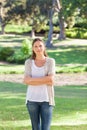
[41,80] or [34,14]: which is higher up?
[41,80]

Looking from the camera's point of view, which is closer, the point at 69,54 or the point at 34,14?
the point at 69,54

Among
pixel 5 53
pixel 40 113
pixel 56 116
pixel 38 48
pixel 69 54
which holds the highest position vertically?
pixel 38 48

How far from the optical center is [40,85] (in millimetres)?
5434

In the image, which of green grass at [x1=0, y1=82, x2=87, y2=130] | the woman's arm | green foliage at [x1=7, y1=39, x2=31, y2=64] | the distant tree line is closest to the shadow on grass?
green foliage at [x1=7, y1=39, x2=31, y2=64]

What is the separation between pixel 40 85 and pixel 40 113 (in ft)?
1.33

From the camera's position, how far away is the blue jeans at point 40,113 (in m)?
5.44

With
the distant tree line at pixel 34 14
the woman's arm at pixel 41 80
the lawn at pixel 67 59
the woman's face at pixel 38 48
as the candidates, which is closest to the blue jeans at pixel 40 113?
the woman's arm at pixel 41 80

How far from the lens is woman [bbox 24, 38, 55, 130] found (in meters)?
5.42

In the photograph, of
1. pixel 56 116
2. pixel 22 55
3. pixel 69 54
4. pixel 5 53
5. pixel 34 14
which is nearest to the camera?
pixel 56 116

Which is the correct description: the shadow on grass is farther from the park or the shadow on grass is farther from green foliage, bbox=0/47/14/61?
green foliage, bbox=0/47/14/61

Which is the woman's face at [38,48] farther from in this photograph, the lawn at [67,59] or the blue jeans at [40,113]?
the lawn at [67,59]

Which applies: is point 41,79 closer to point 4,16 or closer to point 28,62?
point 28,62

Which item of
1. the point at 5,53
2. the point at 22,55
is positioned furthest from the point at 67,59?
the point at 5,53

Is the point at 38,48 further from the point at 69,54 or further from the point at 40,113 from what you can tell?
the point at 69,54
